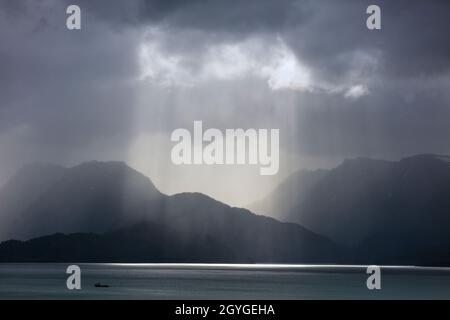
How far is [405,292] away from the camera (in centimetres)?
14550
